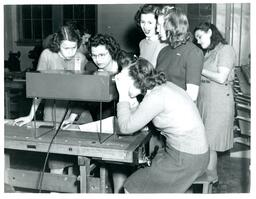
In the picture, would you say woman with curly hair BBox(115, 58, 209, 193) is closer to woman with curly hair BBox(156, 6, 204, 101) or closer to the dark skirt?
the dark skirt

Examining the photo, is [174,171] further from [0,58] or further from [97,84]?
[0,58]

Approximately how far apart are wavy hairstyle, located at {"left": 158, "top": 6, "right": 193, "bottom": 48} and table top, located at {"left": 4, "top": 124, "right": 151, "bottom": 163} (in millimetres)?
628

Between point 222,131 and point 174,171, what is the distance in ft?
3.17

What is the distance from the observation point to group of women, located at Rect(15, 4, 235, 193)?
1.89 meters

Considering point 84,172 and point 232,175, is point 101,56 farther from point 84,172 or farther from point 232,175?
point 232,175

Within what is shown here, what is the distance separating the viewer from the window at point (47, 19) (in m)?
8.08

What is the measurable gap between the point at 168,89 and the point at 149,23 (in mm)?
936

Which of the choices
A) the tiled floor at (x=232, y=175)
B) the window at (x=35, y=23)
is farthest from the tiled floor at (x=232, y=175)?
the window at (x=35, y=23)

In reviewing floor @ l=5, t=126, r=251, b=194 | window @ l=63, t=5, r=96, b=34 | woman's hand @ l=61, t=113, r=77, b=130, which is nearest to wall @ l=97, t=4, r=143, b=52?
window @ l=63, t=5, r=96, b=34

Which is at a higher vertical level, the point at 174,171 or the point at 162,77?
the point at 162,77

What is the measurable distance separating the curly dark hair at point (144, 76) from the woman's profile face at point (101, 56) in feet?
1.75

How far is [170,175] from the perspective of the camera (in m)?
1.91

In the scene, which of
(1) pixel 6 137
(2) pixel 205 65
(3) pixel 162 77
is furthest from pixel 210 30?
(1) pixel 6 137

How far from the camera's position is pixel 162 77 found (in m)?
1.93
